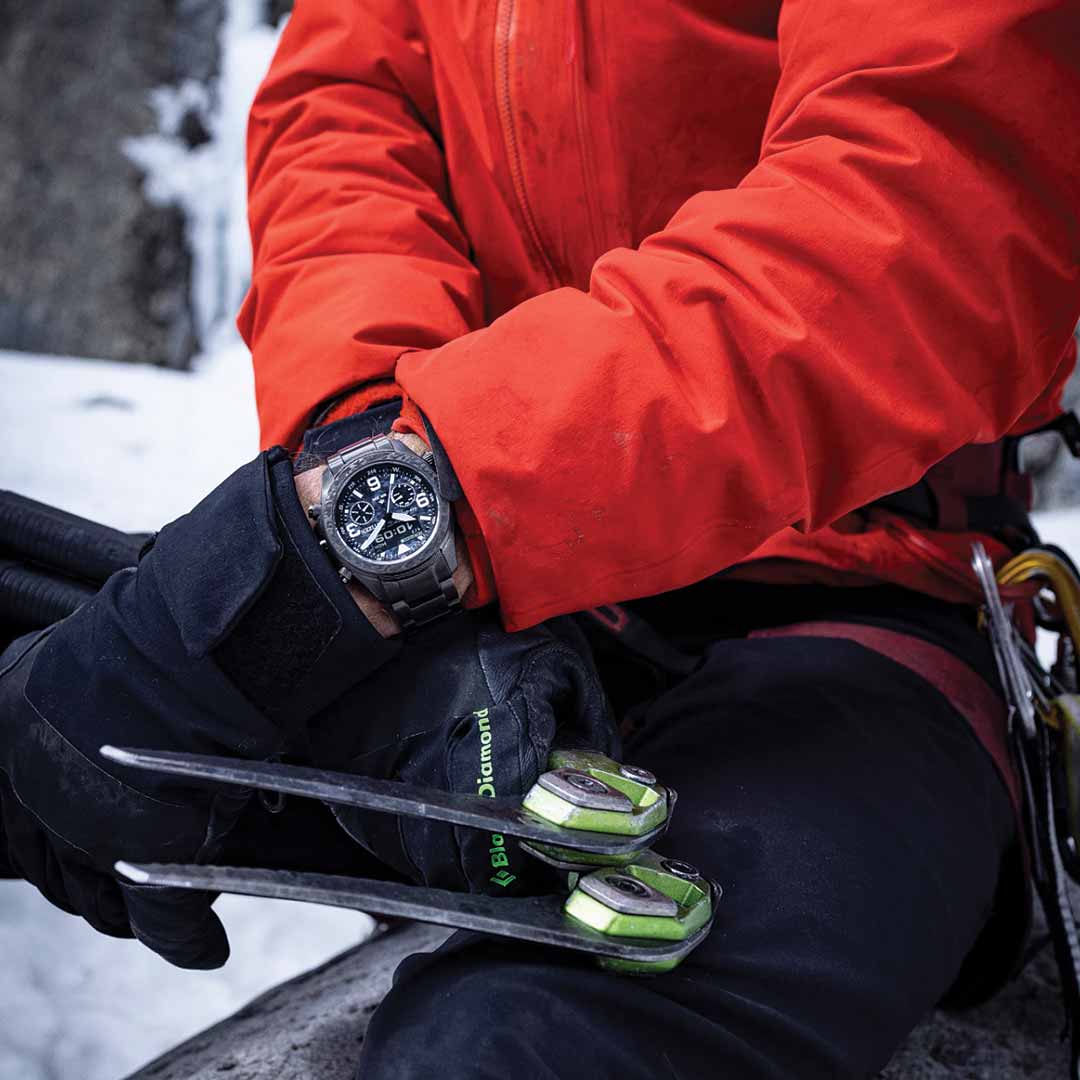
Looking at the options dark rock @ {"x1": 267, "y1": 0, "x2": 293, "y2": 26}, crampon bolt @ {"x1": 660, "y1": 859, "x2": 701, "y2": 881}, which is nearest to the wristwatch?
crampon bolt @ {"x1": 660, "y1": 859, "x2": 701, "y2": 881}

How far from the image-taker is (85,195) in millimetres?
7039

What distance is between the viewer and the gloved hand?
0.73 m

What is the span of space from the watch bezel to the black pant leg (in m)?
0.27

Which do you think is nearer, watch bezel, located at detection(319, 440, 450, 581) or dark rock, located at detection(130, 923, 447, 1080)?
watch bezel, located at detection(319, 440, 450, 581)

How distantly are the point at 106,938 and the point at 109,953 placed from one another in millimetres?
23

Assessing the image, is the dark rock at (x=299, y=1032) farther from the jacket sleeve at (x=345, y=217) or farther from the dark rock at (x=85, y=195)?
the dark rock at (x=85, y=195)

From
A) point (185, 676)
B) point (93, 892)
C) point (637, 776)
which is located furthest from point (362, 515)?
point (93, 892)

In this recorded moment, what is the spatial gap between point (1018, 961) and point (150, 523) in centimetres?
172

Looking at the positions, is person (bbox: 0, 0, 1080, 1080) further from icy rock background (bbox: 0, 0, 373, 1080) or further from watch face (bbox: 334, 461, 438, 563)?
icy rock background (bbox: 0, 0, 373, 1080)

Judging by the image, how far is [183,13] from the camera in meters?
7.33

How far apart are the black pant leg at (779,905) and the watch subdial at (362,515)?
1.00 ft

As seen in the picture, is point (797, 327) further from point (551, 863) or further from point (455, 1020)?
point (455, 1020)

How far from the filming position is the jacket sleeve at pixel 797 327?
72 centimetres

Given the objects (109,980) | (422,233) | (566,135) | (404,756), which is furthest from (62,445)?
(404,756)
